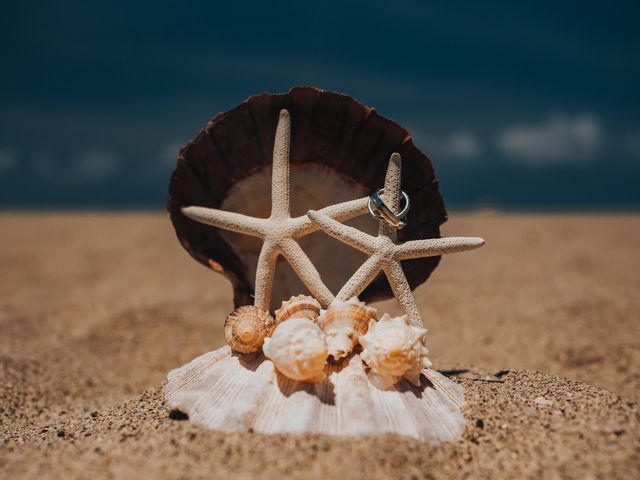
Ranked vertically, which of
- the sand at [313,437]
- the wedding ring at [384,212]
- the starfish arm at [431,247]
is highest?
the wedding ring at [384,212]

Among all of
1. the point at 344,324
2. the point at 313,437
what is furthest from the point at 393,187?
the point at 313,437

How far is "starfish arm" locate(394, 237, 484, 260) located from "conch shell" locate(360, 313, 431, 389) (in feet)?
1.62

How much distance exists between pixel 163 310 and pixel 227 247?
2.83 metres

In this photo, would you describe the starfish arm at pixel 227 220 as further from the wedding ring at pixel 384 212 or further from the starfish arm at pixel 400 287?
the starfish arm at pixel 400 287

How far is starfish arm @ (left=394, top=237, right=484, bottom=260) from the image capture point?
2779 millimetres

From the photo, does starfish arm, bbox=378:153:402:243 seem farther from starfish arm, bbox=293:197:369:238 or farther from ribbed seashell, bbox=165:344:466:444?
ribbed seashell, bbox=165:344:466:444

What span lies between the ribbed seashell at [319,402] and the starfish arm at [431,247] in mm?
644

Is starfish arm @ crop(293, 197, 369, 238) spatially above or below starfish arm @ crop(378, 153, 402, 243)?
below

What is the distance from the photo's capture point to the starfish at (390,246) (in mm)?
2760

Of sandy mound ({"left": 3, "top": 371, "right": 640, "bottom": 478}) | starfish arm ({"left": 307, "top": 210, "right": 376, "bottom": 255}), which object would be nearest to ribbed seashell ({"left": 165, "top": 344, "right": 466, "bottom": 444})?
sandy mound ({"left": 3, "top": 371, "right": 640, "bottom": 478})

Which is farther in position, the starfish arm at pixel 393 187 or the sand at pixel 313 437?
the starfish arm at pixel 393 187

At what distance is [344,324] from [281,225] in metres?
0.76

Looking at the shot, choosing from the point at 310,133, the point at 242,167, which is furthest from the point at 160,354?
the point at 310,133

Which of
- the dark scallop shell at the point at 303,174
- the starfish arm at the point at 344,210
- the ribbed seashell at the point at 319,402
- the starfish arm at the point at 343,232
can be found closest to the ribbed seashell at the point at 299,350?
the ribbed seashell at the point at 319,402
